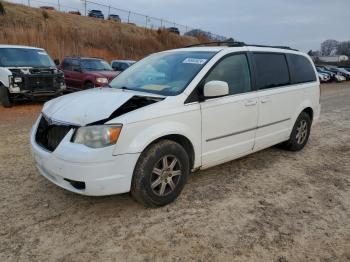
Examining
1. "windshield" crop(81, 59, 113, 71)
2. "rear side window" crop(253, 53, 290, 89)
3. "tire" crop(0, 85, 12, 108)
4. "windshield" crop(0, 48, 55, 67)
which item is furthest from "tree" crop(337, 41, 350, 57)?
"rear side window" crop(253, 53, 290, 89)


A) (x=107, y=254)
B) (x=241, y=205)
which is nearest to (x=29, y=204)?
(x=107, y=254)

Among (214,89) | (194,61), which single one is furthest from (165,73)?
(214,89)

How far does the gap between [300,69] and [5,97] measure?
8720 millimetres

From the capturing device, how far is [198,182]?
448cm

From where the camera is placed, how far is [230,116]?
14.1 feet

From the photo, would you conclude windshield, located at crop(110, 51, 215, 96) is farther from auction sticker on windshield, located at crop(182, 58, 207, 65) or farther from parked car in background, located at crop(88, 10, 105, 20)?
parked car in background, located at crop(88, 10, 105, 20)

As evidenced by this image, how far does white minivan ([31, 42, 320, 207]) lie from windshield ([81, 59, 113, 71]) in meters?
8.51

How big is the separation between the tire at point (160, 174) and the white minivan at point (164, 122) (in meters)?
0.01

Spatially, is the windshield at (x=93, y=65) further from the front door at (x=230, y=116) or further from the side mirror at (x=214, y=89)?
the side mirror at (x=214, y=89)

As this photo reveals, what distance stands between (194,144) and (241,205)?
0.87m

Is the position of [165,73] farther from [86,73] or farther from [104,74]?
[86,73]

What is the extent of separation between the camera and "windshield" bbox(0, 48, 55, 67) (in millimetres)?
10641

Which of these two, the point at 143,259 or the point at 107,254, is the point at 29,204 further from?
the point at 143,259

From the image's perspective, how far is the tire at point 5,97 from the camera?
1042cm
